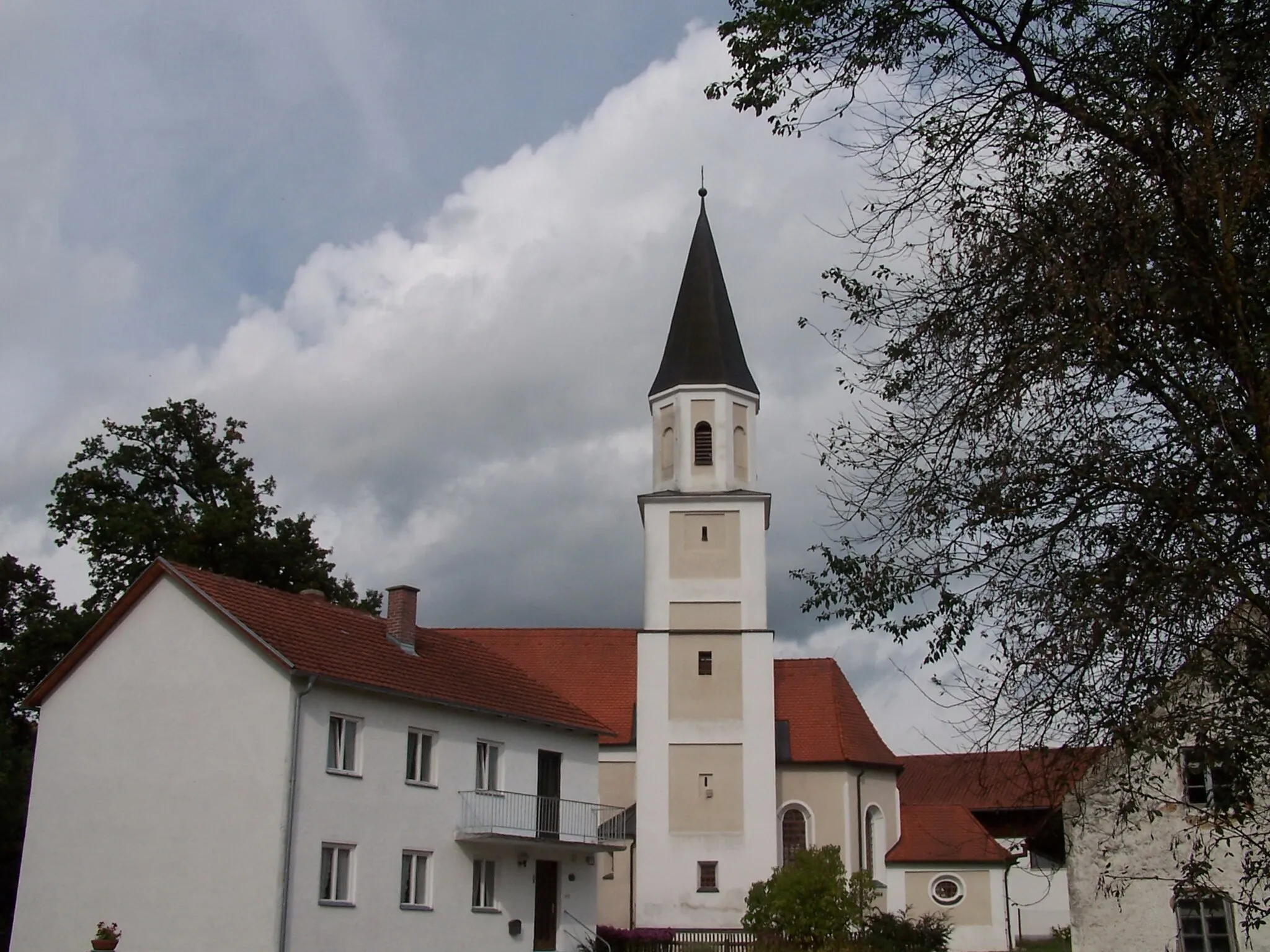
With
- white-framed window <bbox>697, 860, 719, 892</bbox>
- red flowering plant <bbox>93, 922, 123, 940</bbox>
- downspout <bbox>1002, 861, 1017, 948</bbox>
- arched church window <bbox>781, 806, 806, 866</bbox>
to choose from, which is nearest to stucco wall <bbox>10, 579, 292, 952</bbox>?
red flowering plant <bbox>93, 922, 123, 940</bbox>

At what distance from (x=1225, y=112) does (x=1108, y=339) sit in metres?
2.01

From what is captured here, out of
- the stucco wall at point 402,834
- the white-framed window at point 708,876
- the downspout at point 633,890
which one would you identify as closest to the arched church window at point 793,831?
the white-framed window at point 708,876

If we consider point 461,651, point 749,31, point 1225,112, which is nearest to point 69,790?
point 461,651

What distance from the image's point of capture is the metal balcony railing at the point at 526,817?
97.8 feet

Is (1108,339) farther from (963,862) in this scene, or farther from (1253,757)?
(963,862)

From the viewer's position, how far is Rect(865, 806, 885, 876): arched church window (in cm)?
4141

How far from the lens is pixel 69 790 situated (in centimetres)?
2725

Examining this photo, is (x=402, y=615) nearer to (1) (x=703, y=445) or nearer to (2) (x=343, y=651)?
(2) (x=343, y=651)

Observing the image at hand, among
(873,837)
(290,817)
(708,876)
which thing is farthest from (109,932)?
(873,837)

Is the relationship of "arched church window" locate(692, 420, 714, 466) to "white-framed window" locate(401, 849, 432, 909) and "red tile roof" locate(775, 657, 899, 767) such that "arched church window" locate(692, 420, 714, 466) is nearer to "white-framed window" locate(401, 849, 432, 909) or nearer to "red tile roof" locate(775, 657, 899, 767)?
"red tile roof" locate(775, 657, 899, 767)

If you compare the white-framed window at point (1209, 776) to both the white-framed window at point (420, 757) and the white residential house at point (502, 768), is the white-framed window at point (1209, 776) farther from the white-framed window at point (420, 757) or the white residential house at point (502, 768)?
the white-framed window at point (420, 757)

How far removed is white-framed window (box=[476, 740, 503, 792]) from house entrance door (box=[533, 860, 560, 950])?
245 cm

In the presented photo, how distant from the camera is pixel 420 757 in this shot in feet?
95.4

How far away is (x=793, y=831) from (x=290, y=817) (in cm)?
1998
